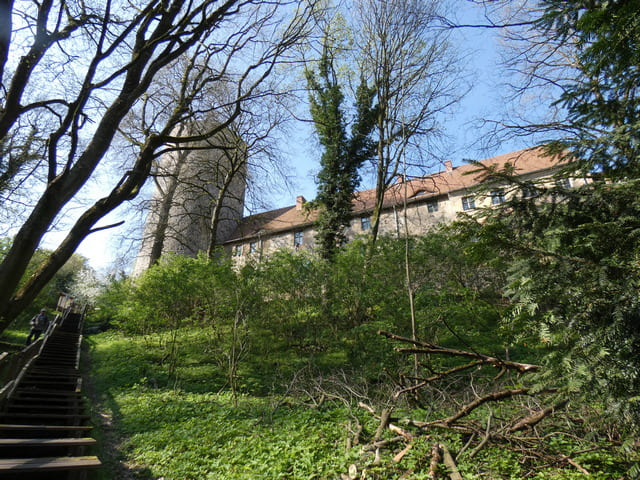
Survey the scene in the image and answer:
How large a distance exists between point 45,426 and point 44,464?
1.74 m

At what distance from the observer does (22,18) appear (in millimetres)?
5309

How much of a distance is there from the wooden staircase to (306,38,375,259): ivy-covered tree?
39.0ft

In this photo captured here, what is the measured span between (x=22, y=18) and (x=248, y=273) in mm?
7017

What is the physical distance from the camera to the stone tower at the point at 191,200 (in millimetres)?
17531

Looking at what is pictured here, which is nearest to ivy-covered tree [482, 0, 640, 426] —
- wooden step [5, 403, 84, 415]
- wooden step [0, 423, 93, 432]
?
wooden step [0, 423, 93, 432]

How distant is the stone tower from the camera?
17.5 meters

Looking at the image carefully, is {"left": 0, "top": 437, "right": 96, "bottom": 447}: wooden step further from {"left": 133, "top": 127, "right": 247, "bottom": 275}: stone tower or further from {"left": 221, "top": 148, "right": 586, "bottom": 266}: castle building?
{"left": 221, "top": 148, "right": 586, "bottom": 266}: castle building

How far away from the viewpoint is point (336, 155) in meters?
17.7

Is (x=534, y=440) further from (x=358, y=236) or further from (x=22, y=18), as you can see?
(x=22, y=18)

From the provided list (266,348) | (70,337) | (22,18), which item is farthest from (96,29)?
(70,337)

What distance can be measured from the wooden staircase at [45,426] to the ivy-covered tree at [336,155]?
11900mm

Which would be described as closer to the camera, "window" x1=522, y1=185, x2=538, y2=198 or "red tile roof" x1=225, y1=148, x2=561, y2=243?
"window" x1=522, y1=185, x2=538, y2=198

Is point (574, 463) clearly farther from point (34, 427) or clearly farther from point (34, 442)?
point (34, 427)

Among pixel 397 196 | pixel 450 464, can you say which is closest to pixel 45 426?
pixel 450 464
